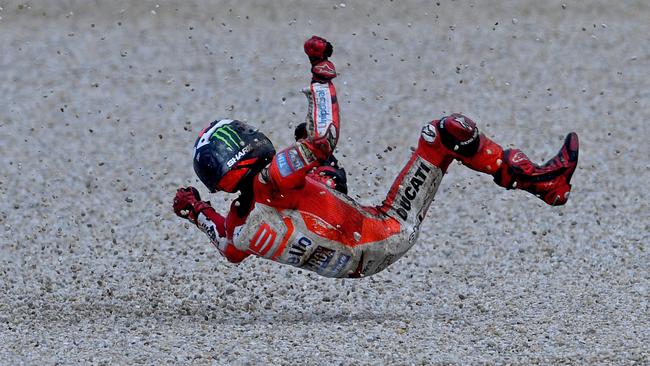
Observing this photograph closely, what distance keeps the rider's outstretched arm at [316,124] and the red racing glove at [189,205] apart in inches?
54.5

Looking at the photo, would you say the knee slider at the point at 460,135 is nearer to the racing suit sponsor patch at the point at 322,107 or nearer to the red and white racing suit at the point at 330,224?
the red and white racing suit at the point at 330,224

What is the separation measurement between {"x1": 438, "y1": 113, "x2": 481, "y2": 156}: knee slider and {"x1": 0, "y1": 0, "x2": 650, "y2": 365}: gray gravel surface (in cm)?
118

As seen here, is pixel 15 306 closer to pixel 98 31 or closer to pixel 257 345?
pixel 257 345

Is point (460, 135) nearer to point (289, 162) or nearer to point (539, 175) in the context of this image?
point (539, 175)

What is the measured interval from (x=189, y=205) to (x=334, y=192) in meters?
1.16

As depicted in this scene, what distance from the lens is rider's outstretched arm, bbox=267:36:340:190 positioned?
21.4 ft

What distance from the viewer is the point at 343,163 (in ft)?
41.5

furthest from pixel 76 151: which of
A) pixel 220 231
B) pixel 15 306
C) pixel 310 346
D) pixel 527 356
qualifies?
pixel 527 356

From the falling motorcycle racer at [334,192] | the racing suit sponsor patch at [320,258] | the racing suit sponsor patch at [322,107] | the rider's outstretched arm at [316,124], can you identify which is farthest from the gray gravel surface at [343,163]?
the racing suit sponsor patch at [322,107]

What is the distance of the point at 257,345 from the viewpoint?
7195 mm

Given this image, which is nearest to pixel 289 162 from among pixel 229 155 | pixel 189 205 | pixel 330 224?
pixel 229 155

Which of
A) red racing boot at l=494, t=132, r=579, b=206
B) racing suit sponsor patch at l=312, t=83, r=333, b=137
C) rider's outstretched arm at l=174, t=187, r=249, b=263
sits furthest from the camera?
rider's outstretched arm at l=174, t=187, r=249, b=263

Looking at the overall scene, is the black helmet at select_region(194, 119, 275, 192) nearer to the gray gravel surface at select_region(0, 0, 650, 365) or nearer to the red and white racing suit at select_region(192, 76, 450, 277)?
the red and white racing suit at select_region(192, 76, 450, 277)

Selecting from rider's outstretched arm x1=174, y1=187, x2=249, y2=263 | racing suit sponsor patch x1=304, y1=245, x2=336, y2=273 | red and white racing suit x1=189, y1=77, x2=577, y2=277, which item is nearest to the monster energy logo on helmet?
red and white racing suit x1=189, y1=77, x2=577, y2=277
